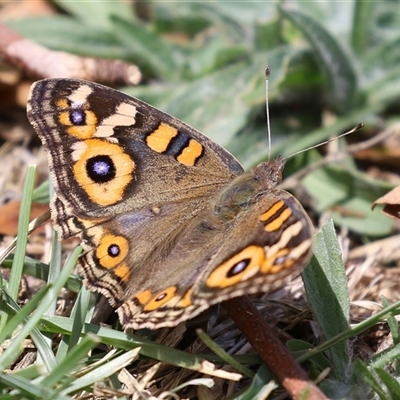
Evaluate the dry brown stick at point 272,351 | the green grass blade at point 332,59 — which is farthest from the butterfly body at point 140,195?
the green grass blade at point 332,59

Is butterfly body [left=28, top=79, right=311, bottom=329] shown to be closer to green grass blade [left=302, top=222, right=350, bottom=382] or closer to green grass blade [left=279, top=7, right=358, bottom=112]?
green grass blade [left=302, top=222, right=350, bottom=382]

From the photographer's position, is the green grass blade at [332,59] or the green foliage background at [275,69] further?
the green foliage background at [275,69]

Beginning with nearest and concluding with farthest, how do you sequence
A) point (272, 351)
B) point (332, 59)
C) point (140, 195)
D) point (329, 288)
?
point (272, 351) < point (329, 288) < point (140, 195) < point (332, 59)

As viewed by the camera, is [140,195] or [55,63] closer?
[140,195]

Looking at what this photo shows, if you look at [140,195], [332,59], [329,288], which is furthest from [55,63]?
[329,288]

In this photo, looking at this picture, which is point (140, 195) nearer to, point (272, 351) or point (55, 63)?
point (272, 351)

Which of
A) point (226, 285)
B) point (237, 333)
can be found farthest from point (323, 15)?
point (226, 285)

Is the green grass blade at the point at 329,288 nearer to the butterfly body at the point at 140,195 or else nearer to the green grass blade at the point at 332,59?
the butterfly body at the point at 140,195
